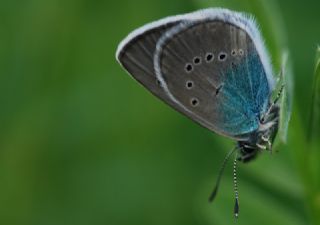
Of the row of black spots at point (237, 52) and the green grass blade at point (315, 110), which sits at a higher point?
the row of black spots at point (237, 52)

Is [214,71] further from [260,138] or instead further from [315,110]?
[315,110]

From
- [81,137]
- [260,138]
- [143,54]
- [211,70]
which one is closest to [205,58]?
[211,70]

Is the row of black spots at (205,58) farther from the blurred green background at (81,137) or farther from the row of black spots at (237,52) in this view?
the blurred green background at (81,137)

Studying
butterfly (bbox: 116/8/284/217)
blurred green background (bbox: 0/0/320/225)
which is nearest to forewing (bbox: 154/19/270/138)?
butterfly (bbox: 116/8/284/217)

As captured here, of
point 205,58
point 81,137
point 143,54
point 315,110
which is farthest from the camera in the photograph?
point 81,137

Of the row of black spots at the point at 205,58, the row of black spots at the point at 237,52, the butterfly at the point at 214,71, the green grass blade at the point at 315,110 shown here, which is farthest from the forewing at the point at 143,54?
the green grass blade at the point at 315,110

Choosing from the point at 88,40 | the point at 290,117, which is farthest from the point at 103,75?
the point at 290,117

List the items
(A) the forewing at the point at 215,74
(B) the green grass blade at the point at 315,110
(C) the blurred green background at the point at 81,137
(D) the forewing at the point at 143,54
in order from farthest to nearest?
1. (C) the blurred green background at the point at 81,137
2. (A) the forewing at the point at 215,74
3. (D) the forewing at the point at 143,54
4. (B) the green grass blade at the point at 315,110

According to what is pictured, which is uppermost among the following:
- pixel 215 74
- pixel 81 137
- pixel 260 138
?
pixel 215 74
